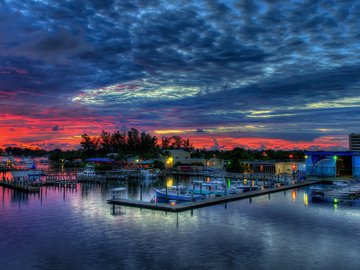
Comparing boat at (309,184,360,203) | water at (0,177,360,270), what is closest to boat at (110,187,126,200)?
water at (0,177,360,270)

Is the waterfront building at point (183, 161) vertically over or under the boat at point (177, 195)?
over

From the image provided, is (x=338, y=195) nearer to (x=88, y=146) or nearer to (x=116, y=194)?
(x=116, y=194)

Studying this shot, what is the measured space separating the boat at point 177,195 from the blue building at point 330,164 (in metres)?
37.3

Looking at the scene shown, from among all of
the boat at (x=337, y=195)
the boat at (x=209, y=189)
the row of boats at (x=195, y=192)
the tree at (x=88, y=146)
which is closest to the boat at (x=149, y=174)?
the row of boats at (x=195, y=192)

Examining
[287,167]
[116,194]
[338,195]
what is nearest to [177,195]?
[116,194]

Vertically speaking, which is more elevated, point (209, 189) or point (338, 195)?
point (209, 189)

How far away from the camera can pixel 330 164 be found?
7844 cm

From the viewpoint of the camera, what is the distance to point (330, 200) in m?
52.9

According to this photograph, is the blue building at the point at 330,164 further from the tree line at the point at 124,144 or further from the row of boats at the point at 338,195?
the tree line at the point at 124,144

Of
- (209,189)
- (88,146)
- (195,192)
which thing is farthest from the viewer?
(88,146)

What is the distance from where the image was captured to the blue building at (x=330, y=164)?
75.5 meters

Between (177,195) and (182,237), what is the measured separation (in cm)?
2023

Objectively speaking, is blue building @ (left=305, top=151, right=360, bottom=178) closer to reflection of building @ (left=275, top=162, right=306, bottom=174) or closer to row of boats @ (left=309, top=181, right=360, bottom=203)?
reflection of building @ (left=275, top=162, right=306, bottom=174)

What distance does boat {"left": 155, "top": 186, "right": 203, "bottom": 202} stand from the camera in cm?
5053
